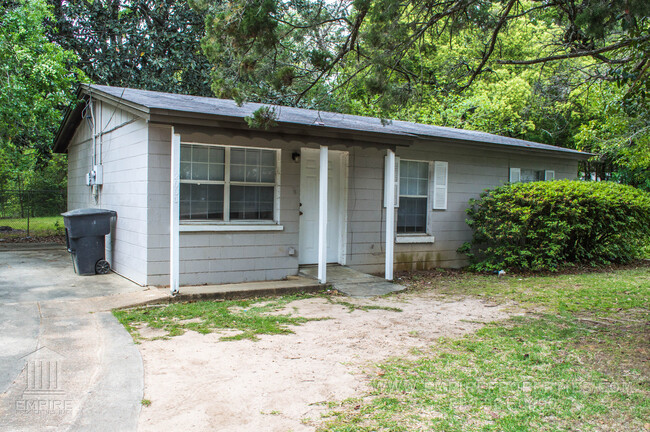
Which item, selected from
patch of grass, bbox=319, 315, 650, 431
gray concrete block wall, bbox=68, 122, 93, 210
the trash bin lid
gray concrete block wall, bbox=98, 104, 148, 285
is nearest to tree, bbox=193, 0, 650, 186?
gray concrete block wall, bbox=98, 104, 148, 285

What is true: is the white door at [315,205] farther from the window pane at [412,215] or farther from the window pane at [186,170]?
the window pane at [186,170]

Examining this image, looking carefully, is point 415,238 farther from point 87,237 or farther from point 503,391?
point 503,391

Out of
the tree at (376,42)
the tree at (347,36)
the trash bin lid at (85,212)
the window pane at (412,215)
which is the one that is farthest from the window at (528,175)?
the trash bin lid at (85,212)

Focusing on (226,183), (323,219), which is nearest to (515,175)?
(323,219)

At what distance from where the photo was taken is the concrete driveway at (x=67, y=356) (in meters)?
3.28

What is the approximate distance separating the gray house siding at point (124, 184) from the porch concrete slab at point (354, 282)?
284 centimetres

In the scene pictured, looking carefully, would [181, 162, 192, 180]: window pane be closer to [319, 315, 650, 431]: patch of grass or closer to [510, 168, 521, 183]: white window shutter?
[319, 315, 650, 431]: patch of grass

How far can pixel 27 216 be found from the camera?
15.1 metres

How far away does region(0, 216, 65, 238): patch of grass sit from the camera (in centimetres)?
1551

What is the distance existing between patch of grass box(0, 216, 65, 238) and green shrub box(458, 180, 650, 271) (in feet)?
42.2

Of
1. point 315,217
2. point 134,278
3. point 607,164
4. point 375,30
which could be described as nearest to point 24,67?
point 134,278

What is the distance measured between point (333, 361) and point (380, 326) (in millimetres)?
1417

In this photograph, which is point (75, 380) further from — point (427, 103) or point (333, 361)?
point (427, 103)

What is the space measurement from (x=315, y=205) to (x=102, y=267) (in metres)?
3.99
